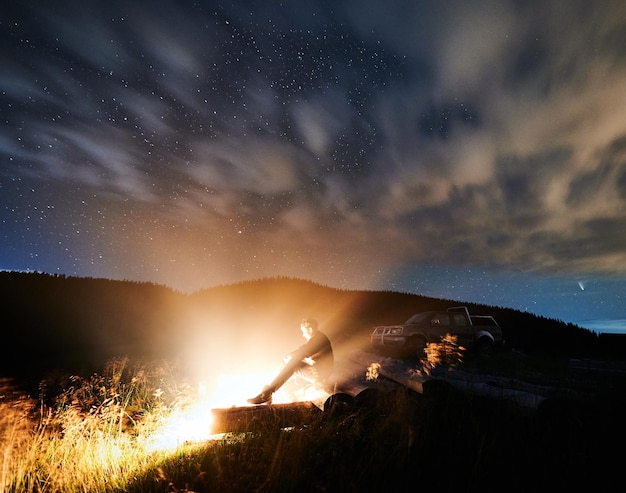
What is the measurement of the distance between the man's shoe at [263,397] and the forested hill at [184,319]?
911 centimetres

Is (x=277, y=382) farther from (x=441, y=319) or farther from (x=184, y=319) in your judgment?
(x=184, y=319)

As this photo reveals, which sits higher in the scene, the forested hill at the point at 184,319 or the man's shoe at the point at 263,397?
the forested hill at the point at 184,319

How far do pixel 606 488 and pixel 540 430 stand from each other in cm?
88

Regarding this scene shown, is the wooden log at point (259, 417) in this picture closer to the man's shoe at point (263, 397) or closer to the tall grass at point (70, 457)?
the man's shoe at point (263, 397)

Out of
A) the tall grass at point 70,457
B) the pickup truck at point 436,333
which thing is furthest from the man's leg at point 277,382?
the pickup truck at point 436,333

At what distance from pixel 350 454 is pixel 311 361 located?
2.44 meters

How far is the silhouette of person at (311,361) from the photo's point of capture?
5.32 m

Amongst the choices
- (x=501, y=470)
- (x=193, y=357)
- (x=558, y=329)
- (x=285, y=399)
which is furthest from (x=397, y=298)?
(x=501, y=470)

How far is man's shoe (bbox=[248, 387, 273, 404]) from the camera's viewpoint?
4.80 meters

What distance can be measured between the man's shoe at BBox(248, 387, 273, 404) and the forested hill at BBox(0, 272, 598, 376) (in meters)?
9.11

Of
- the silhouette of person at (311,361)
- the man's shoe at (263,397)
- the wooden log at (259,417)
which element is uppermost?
the silhouette of person at (311,361)

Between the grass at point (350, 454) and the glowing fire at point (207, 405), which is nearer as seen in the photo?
the grass at point (350, 454)

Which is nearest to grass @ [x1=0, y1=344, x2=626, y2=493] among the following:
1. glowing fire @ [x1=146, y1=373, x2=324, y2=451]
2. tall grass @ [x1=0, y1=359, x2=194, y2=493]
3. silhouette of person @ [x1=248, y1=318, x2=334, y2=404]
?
tall grass @ [x1=0, y1=359, x2=194, y2=493]

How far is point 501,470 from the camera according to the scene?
3203 mm
